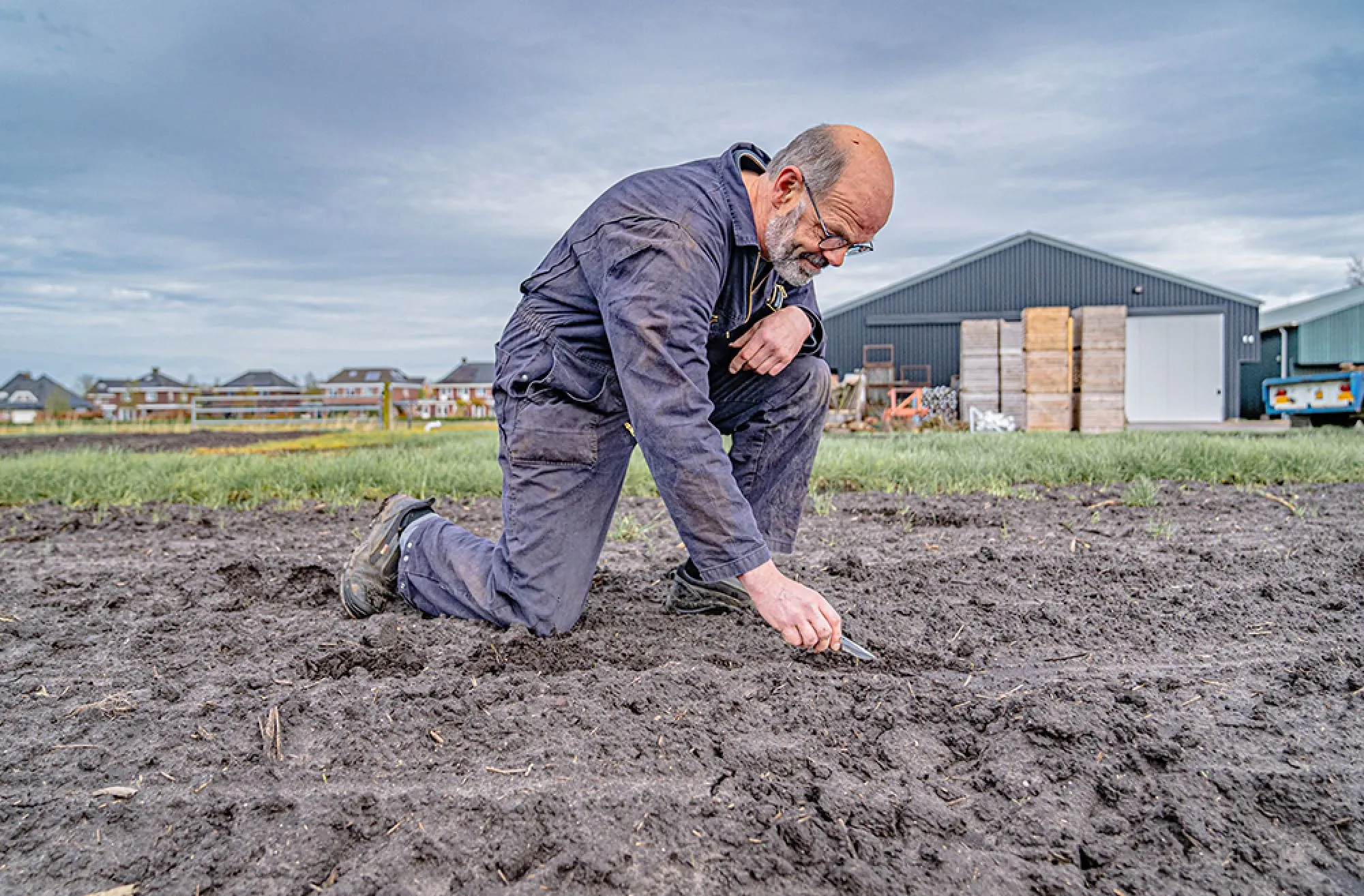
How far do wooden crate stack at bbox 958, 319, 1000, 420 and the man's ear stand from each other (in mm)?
12927

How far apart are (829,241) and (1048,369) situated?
13.0 metres

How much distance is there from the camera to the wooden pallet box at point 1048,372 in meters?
13.8

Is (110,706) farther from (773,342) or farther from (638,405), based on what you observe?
(773,342)

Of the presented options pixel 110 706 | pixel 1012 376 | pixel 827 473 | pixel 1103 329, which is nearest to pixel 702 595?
pixel 110 706

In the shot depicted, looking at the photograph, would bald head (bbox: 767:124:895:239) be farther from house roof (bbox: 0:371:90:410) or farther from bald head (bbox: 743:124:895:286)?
house roof (bbox: 0:371:90:410)

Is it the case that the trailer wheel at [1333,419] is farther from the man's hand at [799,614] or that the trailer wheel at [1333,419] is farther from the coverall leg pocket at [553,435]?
the man's hand at [799,614]

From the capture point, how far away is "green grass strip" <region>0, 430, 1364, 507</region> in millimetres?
5523

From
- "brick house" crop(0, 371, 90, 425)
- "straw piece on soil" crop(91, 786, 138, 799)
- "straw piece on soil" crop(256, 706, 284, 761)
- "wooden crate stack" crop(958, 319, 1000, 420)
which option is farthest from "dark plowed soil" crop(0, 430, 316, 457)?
"brick house" crop(0, 371, 90, 425)

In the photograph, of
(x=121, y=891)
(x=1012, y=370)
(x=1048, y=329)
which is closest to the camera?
(x=121, y=891)

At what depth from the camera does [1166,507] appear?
14.9 ft

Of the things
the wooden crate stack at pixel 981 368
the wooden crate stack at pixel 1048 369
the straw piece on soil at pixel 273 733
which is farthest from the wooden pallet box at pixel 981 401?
the straw piece on soil at pixel 273 733

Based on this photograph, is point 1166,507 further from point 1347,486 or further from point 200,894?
point 200,894

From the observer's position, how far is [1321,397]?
14305 mm

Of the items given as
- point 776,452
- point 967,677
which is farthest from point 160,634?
point 967,677
